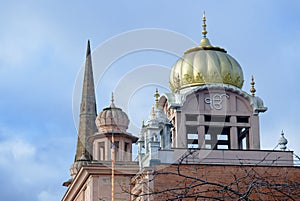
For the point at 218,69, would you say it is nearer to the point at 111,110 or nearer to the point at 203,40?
the point at 203,40

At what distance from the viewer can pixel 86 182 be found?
5194 centimetres

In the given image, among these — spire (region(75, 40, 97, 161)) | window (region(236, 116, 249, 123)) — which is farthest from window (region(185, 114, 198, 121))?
spire (region(75, 40, 97, 161))

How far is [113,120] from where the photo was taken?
5525 centimetres

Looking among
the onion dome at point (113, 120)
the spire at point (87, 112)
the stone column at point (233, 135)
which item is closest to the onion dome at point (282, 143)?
the stone column at point (233, 135)

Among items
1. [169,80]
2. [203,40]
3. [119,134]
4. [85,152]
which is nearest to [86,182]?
[119,134]

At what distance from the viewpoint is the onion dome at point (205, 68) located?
159ft

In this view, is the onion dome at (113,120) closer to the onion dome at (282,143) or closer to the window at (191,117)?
the window at (191,117)

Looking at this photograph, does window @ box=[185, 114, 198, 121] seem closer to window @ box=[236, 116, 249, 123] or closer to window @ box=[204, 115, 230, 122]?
window @ box=[204, 115, 230, 122]

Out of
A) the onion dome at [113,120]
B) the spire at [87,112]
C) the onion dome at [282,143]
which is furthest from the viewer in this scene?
the spire at [87,112]

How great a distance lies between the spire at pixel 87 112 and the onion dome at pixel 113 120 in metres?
36.5

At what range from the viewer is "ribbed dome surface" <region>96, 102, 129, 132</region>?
55.1 metres

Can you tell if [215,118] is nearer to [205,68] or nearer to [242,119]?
[242,119]

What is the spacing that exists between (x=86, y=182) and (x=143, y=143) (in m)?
5.20

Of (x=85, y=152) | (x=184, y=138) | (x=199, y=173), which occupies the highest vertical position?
(x=85, y=152)
